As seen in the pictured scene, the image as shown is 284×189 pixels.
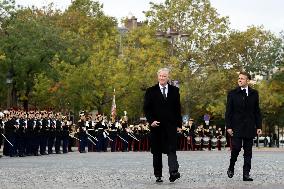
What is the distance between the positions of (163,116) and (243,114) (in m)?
1.69

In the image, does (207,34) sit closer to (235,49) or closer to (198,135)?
(235,49)

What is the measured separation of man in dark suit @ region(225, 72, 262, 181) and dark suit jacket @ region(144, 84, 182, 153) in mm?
1307

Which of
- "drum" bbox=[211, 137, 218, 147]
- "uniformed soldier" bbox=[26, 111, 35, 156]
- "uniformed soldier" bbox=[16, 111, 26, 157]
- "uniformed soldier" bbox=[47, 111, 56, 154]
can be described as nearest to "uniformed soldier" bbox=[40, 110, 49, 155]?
"uniformed soldier" bbox=[47, 111, 56, 154]

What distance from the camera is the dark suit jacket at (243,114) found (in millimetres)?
17844

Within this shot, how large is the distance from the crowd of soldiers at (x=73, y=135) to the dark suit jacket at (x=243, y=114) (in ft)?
61.5

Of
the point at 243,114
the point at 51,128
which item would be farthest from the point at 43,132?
the point at 243,114

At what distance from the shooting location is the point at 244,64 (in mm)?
92062

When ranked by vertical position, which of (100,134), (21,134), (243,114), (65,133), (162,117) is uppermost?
(100,134)

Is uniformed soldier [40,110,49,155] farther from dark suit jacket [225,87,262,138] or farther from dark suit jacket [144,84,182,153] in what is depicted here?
dark suit jacket [144,84,182,153]

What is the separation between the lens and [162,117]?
17.1 meters

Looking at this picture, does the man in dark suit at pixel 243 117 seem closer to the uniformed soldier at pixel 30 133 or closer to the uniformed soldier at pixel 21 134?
the uniformed soldier at pixel 21 134

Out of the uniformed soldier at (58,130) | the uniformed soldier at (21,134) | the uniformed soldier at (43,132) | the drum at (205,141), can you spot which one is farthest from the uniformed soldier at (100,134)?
the uniformed soldier at (21,134)

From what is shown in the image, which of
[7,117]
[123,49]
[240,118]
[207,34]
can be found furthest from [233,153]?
[207,34]

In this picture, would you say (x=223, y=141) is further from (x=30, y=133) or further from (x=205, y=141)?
(x=30, y=133)
